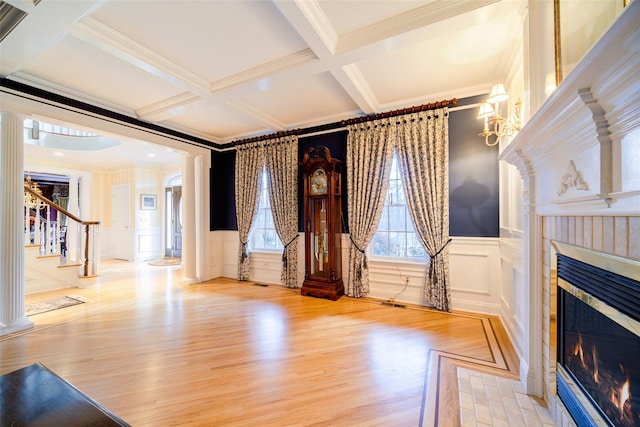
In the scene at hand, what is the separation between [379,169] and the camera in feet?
11.2

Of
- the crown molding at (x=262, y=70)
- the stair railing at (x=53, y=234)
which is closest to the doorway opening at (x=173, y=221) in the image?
the stair railing at (x=53, y=234)

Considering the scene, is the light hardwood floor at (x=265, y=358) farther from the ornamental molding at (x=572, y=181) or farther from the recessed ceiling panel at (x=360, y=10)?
the recessed ceiling panel at (x=360, y=10)

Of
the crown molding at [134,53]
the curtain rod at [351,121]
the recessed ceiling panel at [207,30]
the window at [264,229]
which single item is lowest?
the window at [264,229]

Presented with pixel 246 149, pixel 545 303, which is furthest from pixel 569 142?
pixel 246 149

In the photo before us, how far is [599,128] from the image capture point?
92cm

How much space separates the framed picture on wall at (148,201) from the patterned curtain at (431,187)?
7050 millimetres

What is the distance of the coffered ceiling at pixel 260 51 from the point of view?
1.82 m

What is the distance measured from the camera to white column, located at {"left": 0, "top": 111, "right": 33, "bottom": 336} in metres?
2.57

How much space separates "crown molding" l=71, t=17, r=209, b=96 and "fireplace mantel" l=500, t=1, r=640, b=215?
303cm

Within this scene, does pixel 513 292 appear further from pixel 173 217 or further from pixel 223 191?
pixel 173 217

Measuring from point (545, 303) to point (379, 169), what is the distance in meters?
2.26

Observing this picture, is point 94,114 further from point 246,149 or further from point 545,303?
point 545,303

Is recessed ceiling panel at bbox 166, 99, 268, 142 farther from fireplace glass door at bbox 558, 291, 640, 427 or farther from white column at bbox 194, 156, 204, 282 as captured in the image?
fireplace glass door at bbox 558, 291, 640, 427

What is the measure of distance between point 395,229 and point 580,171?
8.11 ft
